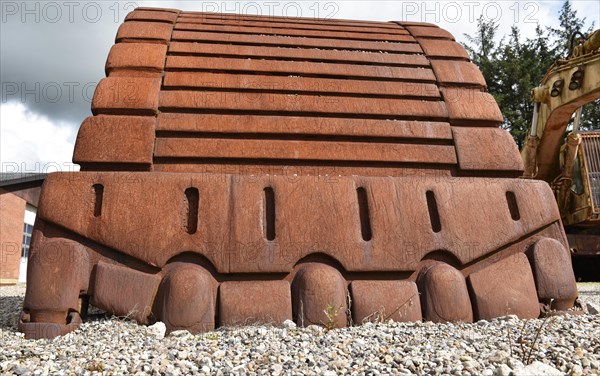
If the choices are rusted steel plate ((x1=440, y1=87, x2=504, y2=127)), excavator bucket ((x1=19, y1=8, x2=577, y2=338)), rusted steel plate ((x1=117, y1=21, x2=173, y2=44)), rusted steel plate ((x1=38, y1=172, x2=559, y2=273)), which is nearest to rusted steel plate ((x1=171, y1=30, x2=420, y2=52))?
rusted steel plate ((x1=117, y1=21, x2=173, y2=44))

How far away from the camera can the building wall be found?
51.9 feet

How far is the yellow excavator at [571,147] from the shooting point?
25.3 feet

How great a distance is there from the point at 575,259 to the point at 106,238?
1102cm

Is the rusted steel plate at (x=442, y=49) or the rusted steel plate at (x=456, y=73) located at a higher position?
the rusted steel plate at (x=442, y=49)

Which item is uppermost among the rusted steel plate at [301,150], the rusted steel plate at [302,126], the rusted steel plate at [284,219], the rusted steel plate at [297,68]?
the rusted steel plate at [297,68]

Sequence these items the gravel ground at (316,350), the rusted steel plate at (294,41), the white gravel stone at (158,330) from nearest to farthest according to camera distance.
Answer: the gravel ground at (316,350) < the white gravel stone at (158,330) < the rusted steel plate at (294,41)

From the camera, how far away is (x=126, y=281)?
2.93 meters

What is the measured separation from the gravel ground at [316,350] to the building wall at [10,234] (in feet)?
50.1

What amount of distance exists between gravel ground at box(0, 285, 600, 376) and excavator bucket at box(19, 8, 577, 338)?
0.82ft

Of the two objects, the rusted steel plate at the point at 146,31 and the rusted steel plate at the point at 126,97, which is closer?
the rusted steel plate at the point at 126,97

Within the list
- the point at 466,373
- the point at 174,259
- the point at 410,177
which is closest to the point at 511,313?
the point at 410,177

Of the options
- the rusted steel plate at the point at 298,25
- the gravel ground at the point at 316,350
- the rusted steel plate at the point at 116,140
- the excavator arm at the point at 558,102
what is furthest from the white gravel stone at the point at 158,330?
the excavator arm at the point at 558,102

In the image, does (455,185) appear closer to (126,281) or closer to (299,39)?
(299,39)

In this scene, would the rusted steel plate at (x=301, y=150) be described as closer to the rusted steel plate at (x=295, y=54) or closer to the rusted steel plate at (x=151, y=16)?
the rusted steel plate at (x=295, y=54)
